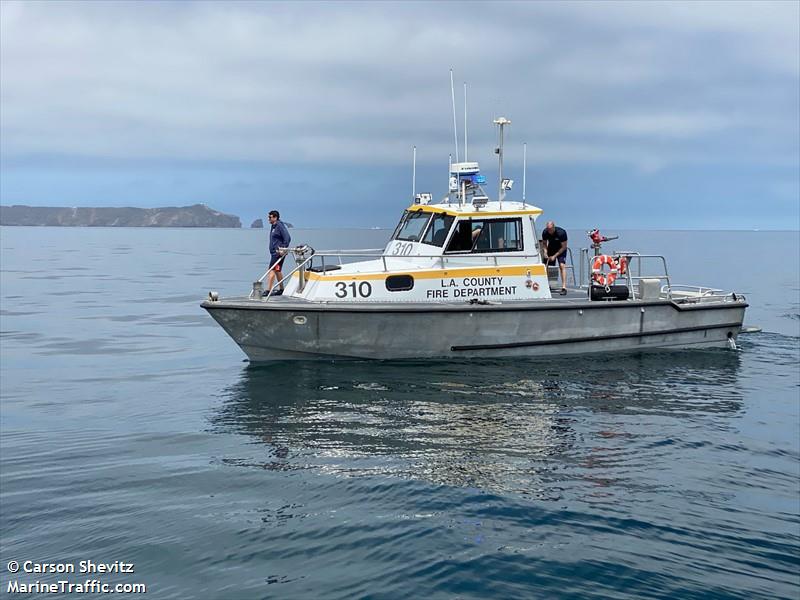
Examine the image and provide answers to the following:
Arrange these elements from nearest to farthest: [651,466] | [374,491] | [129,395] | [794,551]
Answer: [794,551] → [374,491] → [651,466] → [129,395]

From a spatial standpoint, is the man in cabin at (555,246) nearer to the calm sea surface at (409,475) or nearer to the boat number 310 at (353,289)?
the calm sea surface at (409,475)

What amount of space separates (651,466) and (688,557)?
96.5 inches

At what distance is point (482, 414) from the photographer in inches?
413

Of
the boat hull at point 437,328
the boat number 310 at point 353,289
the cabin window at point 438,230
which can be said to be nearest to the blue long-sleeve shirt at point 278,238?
the boat hull at point 437,328

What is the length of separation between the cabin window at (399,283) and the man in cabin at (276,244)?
7.35 feet

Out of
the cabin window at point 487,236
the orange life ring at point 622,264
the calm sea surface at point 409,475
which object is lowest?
the calm sea surface at point 409,475

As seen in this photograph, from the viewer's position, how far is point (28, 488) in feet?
24.3

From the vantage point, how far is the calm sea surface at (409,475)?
18.5ft

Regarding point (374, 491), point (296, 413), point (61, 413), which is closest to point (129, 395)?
point (61, 413)

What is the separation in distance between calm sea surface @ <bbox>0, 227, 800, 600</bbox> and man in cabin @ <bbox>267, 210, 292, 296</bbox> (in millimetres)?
1933

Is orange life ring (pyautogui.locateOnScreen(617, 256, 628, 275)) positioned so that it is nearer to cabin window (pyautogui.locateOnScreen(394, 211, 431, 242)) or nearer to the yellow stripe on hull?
the yellow stripe on hull

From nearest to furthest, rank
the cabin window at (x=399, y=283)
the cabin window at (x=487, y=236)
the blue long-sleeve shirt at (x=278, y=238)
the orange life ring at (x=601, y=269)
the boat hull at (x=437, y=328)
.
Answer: the boat hull at (x=437, y=328) < the cabin window at (x=399, y=283) < the cabin window at (x=487, y=236) < the blue long-sleeve shirt at (x=278, y=238) < the orange life ring at (x=601, y=269)

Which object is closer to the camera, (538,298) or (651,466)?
(651,466)

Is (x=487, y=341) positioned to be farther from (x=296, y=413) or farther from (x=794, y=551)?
(x=794, y=551)
